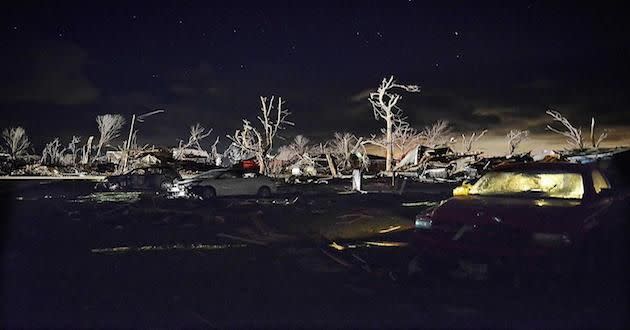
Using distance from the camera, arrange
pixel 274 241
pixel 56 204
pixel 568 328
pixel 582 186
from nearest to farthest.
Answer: pixel 568 328, pixel 582 186, pixel 274 241, pixel 56 204

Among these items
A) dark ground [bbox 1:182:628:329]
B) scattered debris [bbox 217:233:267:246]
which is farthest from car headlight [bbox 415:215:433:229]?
scattered debris [bbox 217:233:267:246]

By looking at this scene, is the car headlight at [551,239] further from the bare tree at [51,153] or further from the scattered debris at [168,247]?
the bare tree at [51,153]

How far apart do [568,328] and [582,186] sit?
284 cm

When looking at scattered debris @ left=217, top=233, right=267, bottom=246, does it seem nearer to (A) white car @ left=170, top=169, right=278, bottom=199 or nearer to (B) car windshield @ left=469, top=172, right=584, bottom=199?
(B) car windshield @ left=469, top=172, right=584, bottom=199

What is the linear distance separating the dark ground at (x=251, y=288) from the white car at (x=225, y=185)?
8.49 meters

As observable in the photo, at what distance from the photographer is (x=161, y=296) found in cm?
556

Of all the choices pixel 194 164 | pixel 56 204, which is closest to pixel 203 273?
pixel 56 204

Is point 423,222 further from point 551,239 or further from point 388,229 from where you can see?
point 388,229

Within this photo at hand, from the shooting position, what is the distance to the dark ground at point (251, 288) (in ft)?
15.8

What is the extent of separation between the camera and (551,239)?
540 centimetres

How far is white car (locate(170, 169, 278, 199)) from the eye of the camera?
19422mm

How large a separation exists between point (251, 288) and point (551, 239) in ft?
12.0

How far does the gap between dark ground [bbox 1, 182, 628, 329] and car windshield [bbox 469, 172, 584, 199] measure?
154 centimetres

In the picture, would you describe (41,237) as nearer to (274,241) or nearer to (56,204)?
(274,241)
